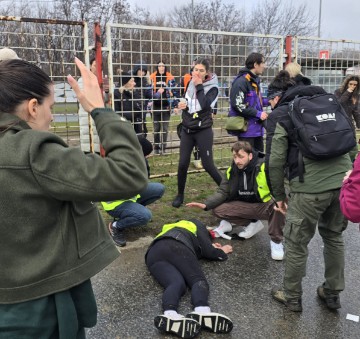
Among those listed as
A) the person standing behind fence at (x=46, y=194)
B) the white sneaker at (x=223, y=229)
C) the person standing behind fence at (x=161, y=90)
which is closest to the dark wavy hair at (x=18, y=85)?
the person standing behind fence at (x=46, y=194)

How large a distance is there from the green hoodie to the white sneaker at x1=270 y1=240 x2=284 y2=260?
2721 mm

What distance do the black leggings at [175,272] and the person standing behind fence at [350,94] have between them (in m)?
5.23

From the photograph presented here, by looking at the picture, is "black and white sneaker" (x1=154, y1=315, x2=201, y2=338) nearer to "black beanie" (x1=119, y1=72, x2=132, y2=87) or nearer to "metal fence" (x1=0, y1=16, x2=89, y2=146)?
"metal fence" (x1=0, y1=16, x2=89, y2=146)

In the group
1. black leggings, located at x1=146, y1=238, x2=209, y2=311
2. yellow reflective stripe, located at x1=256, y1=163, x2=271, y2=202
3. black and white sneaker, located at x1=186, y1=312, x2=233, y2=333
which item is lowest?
black and white sneaker, located at x1=186, y1=312, x2=233, y2=333

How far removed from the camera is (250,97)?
555 cm

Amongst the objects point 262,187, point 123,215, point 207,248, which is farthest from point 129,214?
point 262,187

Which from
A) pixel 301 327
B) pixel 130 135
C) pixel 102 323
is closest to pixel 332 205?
pixel 301 327

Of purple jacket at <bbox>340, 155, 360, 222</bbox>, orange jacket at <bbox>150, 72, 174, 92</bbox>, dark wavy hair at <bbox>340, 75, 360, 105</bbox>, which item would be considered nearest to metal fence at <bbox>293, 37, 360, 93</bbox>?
dark wavy hair at <bbox>340, 75, 360, 105</bbox>

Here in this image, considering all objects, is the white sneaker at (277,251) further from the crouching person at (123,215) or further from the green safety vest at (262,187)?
the crouching person at (123,215)

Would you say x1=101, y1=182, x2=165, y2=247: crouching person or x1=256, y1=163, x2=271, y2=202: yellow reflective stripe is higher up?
x1=256, y1=163, x2=271, y2=202: yellow reflective stripe

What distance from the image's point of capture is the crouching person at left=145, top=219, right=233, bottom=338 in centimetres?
271

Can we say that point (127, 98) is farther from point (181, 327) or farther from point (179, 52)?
point (181, 327)

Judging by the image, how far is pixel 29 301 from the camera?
4.80 ft

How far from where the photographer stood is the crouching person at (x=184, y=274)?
271cm
